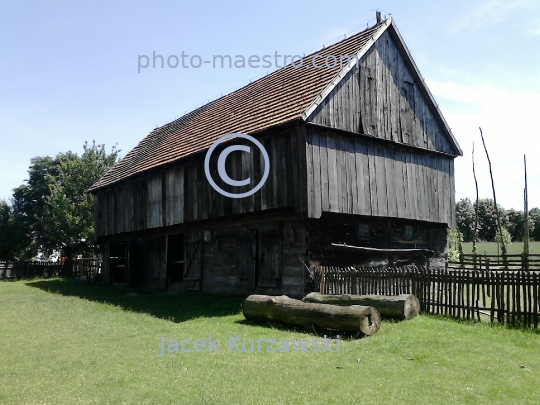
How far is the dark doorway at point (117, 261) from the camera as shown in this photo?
91.1 feet

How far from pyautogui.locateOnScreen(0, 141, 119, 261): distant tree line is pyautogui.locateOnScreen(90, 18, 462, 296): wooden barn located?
1427 cm

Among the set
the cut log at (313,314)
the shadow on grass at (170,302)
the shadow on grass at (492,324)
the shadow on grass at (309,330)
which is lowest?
the shadow on grass at (170,302)

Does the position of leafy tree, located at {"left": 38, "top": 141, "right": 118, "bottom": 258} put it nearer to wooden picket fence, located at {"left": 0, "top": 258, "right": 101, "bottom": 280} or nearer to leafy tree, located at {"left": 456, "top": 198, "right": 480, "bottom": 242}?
wooden picket fence, located at {"left": 0, "top": 258, "right": 101, "bottom": 280}

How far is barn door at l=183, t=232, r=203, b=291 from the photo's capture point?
Result: 20188mm

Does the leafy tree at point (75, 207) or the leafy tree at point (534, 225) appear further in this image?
the leafy tree at point (534, 225)

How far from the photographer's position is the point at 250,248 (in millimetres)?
17578

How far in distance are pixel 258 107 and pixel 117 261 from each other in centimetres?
1439

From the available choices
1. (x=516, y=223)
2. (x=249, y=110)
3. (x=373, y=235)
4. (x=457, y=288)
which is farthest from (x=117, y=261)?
(x=516, y=223)

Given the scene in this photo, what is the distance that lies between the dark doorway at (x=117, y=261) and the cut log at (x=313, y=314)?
16.9 meters

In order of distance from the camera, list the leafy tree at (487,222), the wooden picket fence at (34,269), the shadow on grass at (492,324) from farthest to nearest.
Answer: the leafy tree at (487,222) < the wooden picket fence at (34,269) < the shadow on grass at (492,324)

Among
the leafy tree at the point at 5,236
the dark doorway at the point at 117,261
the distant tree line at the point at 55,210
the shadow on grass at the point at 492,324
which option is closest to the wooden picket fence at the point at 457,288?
the shadow on grass at the point at 492,324

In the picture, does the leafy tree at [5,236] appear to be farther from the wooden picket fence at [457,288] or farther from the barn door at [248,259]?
the wooden picket fence at [457,288]

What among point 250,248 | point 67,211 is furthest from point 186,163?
point 67,211

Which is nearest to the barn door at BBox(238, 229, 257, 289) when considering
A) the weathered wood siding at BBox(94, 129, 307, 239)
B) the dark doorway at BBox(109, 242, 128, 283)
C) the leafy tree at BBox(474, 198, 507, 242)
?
the weathered wood siding at BBox(94, 129, 307, 239)
